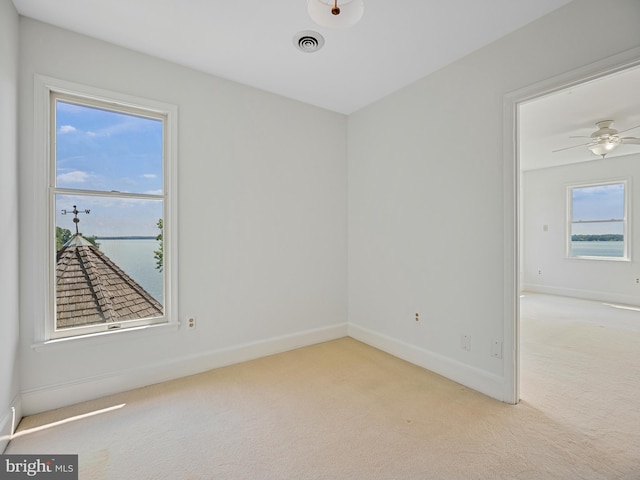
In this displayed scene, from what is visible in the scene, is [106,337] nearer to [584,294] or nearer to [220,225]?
[220,225]

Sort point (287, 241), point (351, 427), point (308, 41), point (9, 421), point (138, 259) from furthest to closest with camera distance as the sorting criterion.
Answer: point (287, 241) → point (138, 259) → point (308, 41) → point (351, 427) → point (9, 421)

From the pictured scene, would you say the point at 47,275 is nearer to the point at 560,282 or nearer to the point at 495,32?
the point at 495,32

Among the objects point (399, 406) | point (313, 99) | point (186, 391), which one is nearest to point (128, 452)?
point (186, 391)

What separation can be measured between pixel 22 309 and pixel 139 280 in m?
0.72

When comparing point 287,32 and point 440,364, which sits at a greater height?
point 287,32

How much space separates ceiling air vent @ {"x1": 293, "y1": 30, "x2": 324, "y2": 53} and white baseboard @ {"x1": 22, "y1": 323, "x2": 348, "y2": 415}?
2.70 metres

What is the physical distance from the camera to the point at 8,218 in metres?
Result: 1.90

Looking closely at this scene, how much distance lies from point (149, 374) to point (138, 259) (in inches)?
37.7

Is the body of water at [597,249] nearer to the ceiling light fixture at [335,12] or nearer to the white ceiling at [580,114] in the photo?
the white ceiling at [580,114]

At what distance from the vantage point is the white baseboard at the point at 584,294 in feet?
18.4

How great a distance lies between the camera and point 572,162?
6.23m

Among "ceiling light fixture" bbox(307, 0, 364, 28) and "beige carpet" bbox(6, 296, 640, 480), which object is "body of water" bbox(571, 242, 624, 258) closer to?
"beige carpet" bbox(6, 296, 640, 480)

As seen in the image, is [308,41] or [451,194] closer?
[308,41]

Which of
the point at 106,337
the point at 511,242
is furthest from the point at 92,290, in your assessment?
the point at 511,242
